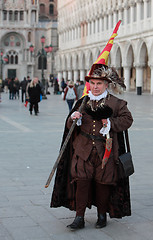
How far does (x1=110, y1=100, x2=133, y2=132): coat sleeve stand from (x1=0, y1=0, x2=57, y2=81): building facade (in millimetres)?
84434

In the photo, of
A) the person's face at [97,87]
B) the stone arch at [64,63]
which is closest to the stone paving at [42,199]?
the person's face at [97,87]

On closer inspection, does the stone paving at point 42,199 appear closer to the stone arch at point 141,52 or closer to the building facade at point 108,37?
the building facade at point 108,37

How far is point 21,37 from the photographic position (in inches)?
3563

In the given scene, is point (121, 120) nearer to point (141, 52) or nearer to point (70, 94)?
point (70, 94)

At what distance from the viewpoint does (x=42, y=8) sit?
324ft

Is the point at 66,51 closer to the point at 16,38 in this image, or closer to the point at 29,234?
the point at 16,38

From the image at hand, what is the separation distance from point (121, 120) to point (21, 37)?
285ft

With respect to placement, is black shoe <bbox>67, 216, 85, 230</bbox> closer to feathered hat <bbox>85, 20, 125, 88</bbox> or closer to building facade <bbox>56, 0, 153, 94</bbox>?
feathered hat <bbox>85, 20, 125, 88</bbox>

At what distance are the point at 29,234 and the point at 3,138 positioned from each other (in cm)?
779

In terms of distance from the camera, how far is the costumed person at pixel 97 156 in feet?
16.9

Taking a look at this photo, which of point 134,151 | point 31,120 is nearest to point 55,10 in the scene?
point 31,120

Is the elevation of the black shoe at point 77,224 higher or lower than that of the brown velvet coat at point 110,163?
A: lower

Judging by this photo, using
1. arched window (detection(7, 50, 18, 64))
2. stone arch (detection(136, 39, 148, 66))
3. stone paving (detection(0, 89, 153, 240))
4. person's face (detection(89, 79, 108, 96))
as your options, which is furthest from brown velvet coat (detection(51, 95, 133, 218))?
arched window (detection(7, 50, 18, 64))

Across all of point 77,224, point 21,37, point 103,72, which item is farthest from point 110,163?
point 21,37
